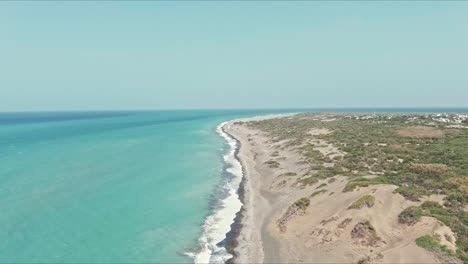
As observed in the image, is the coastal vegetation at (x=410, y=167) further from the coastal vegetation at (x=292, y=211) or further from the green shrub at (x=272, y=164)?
the coastal vegetation at (x=292, y=211)

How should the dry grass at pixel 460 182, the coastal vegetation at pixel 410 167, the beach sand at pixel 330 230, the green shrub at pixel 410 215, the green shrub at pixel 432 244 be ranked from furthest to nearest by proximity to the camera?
the dry grass at pixel 460 182 → the coastal vegetation at pixel 410 167 → the green shrub at pixel 410 215 → the beach sand at pixel 330 230 → the green shrub at pixel 432 244

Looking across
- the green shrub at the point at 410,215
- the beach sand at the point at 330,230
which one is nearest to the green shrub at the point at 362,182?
the beach sand at the point at 330,230

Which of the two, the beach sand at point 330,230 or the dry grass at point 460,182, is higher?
the dry grass at point 460,182

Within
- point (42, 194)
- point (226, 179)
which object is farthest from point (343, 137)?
point (42, 194)

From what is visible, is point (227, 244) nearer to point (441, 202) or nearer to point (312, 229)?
point (312, 229)

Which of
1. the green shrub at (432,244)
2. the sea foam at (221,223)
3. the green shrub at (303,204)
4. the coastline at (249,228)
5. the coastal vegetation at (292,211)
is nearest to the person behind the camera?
the green shrub at (432,244)
